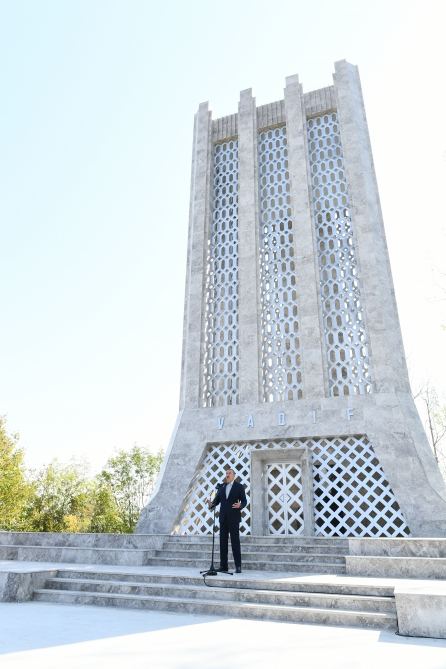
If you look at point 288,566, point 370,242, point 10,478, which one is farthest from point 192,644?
point 10,478

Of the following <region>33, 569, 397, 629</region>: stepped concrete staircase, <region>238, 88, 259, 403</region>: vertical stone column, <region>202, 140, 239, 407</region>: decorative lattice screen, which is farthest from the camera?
<region>202, 140, 239, 407</region>: decorative lattice screen

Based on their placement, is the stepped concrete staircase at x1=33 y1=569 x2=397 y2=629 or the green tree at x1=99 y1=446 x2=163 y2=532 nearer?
the stepped concrete staircase at x1=33 y1=569 x2=397 y2=629

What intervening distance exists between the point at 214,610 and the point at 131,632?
3.97 feet

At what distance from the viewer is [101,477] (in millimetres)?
32812

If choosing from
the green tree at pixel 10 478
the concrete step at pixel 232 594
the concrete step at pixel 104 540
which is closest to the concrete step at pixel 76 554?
the concrete step at pixel 104 540

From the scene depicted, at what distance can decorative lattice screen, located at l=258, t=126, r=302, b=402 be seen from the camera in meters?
11.9

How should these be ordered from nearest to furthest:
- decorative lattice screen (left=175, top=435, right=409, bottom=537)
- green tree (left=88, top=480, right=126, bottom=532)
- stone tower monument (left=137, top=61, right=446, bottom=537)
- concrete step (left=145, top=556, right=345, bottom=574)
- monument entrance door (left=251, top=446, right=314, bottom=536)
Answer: concrete step (left=145, top=556, right=345, bottom=574) < decorative lattice screen (left=175, top=435, right=409, bottom=537) < stone tower monument (left=137, top=61, right=446, bottom=537) < monument entrance door (left=251, top=446, right=314, bottom=536) < green tree (left=88, top=480, right=126, bottom=532)

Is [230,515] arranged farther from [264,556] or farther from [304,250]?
[304,250]

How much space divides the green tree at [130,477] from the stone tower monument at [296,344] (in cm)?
2208

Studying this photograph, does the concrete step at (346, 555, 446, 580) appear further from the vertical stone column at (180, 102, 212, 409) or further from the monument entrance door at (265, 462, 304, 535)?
the vertical stone column at (180, 102, 212, 409)

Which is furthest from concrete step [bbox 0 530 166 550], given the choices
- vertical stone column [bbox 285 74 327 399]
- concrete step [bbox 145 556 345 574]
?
vertical stone column [bbox 285 74 327 399]

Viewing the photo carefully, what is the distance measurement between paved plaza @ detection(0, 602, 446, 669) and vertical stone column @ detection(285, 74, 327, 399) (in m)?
7.45

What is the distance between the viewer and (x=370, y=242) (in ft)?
39.2

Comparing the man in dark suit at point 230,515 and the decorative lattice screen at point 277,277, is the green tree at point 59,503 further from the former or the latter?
the man in dark suit at point 230,515
